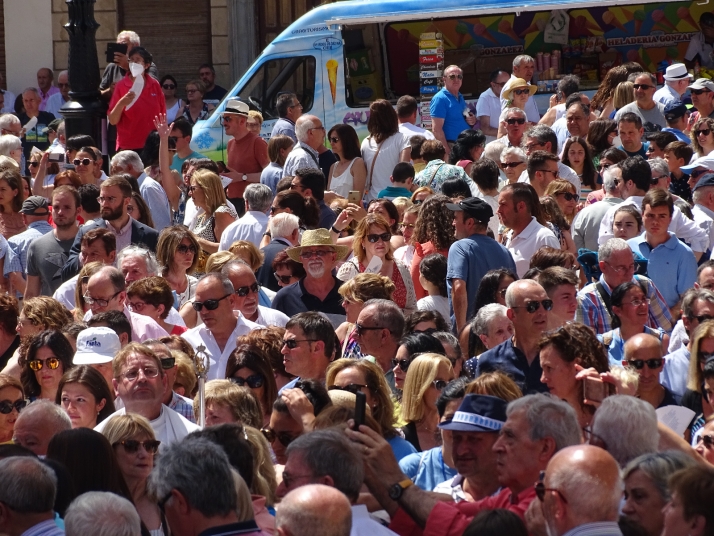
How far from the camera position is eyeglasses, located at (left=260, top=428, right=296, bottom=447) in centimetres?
574

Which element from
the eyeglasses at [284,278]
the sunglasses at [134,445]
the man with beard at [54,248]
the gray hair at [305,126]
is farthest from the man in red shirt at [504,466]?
the gray hair at [305,126]

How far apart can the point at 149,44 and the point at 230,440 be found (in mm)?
17617

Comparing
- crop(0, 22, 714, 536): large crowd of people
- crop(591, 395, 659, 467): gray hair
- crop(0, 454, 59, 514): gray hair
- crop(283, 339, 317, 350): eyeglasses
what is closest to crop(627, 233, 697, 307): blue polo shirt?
crop(0, 22, 714, 536): large crowd of people

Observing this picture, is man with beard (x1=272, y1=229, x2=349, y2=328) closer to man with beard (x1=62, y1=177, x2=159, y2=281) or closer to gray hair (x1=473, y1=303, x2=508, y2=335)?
gray hair (x1=473, y1=303, x2=508, y2=335)

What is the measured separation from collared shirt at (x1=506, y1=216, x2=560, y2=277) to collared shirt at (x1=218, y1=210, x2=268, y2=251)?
2.19 metres

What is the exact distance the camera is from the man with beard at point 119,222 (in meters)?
9.34

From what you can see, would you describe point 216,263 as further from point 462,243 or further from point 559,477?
point 559,477

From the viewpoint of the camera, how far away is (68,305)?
8516 mm

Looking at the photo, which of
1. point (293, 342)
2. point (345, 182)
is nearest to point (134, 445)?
point (293, 342)

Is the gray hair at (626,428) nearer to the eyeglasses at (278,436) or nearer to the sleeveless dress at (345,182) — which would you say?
the eyeglasses at (278,436)

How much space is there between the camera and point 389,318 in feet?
23.3

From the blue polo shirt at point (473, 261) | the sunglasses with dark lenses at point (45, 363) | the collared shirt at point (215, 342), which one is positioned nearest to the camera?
the sunglasses with dark lenses at point (45, 363)

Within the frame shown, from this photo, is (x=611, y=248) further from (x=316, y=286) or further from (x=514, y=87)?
(x=514, y=87)

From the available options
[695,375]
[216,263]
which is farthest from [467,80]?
[695,375]
